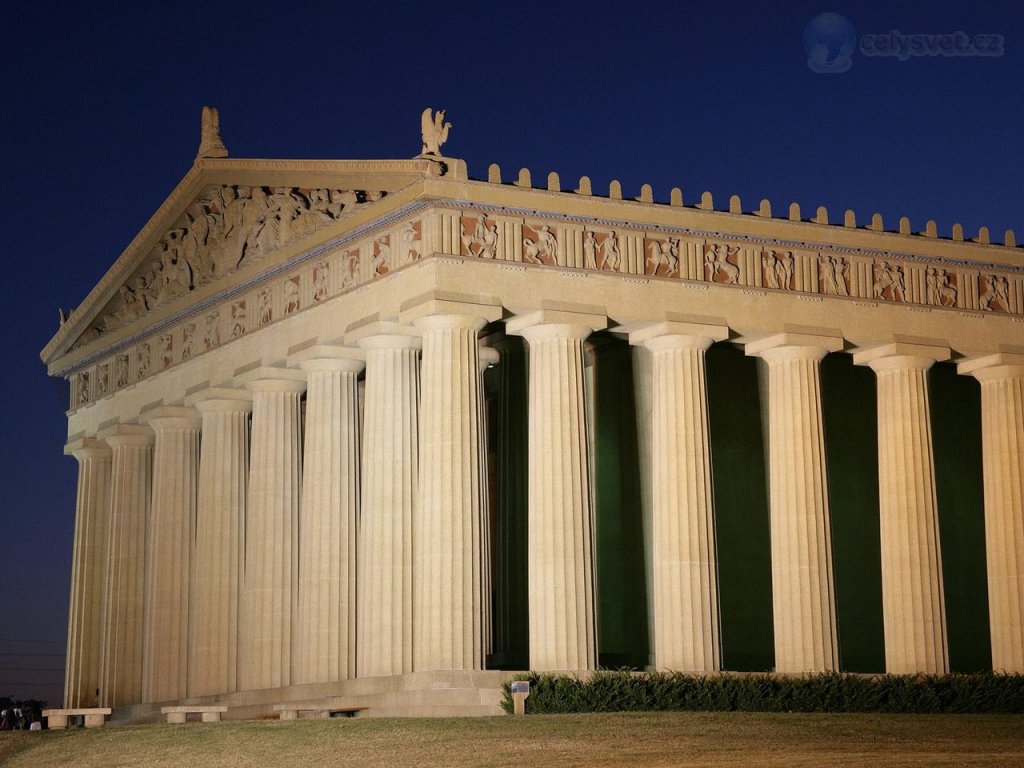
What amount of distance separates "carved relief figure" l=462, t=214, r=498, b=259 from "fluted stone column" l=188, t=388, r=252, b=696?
14.8 m

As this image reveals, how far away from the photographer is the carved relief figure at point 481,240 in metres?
62.2

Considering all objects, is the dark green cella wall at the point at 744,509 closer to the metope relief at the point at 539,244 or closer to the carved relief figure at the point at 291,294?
the metope relief at the point at 539,244

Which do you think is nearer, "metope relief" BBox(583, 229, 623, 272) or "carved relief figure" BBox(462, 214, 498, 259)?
"carved relief figure" BBox(462, 214, 498, 259)

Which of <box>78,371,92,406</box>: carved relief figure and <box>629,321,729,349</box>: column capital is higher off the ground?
<box>78,371,92,406</box>: carved relief figure

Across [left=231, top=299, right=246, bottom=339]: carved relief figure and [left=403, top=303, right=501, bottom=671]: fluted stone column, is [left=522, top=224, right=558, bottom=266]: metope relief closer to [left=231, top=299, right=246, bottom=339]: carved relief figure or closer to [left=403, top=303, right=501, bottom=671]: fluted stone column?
[left=403, top=303, right=501, bottom=671]: fluted stone column

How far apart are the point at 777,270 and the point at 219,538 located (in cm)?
2272

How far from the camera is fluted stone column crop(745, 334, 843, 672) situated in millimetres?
65375

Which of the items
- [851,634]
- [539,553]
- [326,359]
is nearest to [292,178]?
[326,359]

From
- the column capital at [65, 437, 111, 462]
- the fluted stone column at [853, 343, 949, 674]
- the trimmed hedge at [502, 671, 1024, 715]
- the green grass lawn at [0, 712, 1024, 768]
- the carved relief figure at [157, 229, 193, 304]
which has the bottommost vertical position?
the green grass lawn at [0, 712, 1024, 768]

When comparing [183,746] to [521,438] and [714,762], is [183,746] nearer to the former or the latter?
[714,762]

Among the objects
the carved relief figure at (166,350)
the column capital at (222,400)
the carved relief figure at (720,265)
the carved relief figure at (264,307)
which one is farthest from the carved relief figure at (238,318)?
the carved relief figure at (720,265)

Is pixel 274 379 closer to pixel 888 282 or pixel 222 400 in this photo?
pixel 222 400

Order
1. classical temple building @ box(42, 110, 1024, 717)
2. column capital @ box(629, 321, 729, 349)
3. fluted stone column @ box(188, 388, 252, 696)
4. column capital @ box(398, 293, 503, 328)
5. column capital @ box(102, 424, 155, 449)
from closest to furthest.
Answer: column capital @ box(398, 293, 503, 328), classical temple building @ box(42, 110, 1024, 717), column capital @ box(629, 321, 729, 349), fluted stone column @ box(188, 388, 252, 696), column capital @ box(102, 424, 155, 449)

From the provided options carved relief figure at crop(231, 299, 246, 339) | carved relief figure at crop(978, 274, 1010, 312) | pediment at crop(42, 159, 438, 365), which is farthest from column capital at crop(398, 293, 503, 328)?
carved relief figure at crop(978, 274, 1010, 312)
